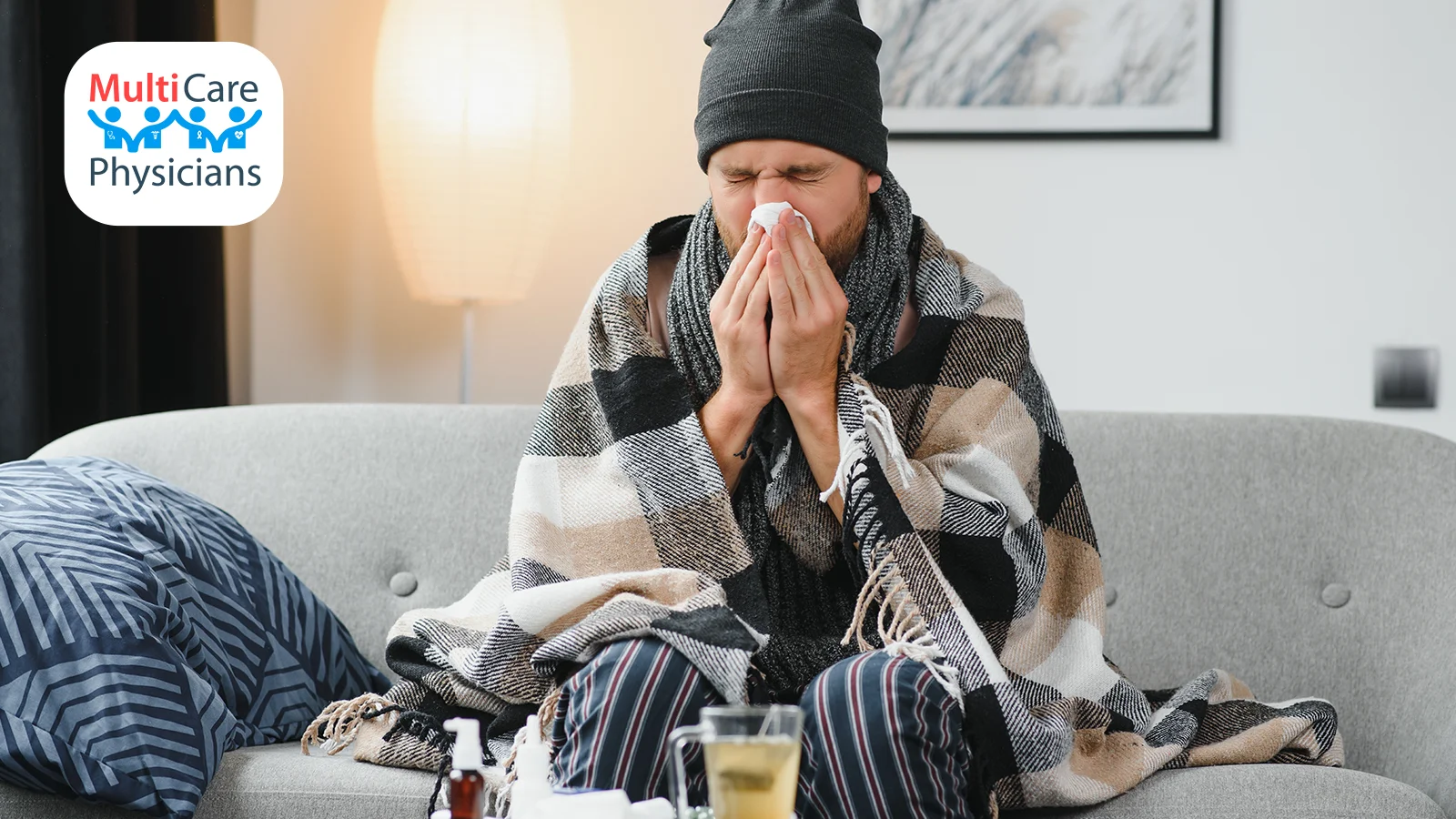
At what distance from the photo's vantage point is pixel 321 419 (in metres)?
1.74

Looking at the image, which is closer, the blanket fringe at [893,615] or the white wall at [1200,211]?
the blanket fringe at [893,615]

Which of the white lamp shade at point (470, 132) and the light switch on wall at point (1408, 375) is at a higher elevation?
the white lamp shade at point (470, 132)

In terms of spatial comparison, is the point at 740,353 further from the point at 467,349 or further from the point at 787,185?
the point at 467,349

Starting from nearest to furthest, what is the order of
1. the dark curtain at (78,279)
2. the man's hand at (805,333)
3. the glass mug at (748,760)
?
the glass mug at (748,760) < the man's hand at (805,333) < the dark curtain at (78,279)

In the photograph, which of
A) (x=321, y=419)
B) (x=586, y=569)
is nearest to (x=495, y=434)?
(x=321, y=419)

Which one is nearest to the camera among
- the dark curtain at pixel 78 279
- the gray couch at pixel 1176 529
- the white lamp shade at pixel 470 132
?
the gray couch at pixel 1176 529

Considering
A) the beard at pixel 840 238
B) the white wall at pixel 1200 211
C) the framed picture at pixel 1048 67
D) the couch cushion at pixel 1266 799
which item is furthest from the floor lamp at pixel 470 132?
the couch cushion at pixel 1266 799

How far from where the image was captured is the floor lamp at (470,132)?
6.66 ft

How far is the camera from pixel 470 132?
2029 mm

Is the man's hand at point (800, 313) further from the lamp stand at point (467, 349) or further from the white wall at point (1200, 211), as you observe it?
the lamp stand at point (467, 349)

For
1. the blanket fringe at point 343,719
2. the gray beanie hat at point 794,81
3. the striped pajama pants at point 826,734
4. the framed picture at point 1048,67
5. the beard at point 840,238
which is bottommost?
the blanket fringe at point 343,719

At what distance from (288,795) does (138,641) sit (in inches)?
7.7

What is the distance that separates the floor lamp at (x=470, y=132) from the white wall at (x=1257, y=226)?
57cm

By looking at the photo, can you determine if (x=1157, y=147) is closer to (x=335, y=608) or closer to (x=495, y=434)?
(x=495, y=434)
